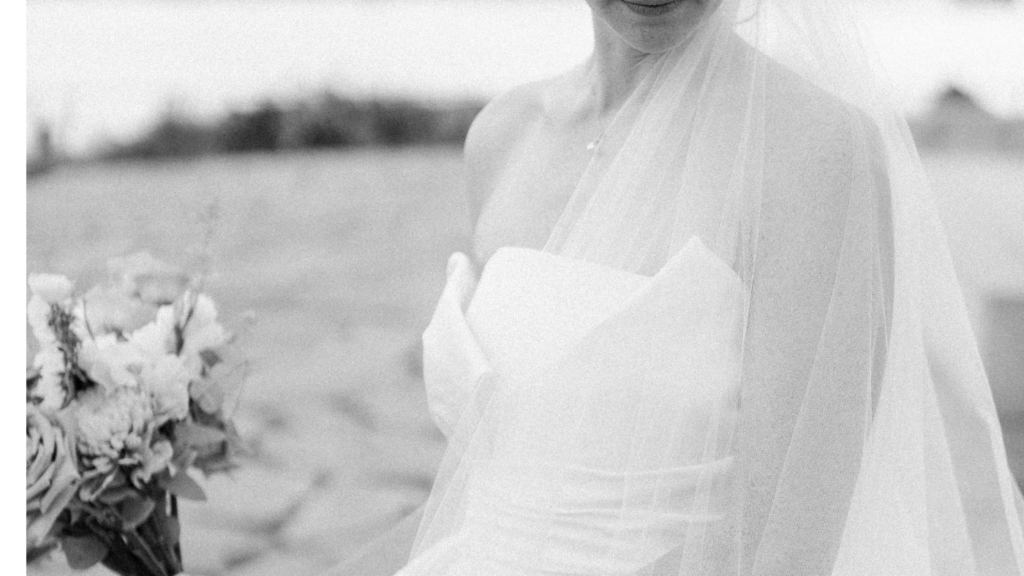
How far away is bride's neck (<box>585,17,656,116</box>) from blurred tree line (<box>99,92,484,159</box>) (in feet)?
25.6

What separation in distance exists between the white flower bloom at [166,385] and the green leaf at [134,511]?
0.12m

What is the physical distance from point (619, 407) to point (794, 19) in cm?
55

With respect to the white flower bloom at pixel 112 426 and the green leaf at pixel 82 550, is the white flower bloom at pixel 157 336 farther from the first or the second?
the green leaf at pixel 82 550

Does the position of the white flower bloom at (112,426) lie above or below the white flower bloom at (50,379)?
below

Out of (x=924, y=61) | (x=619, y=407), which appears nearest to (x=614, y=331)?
(x=619, y=407)

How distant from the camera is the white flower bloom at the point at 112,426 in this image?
4.97 feet

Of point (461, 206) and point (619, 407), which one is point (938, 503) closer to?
point (619, 407)

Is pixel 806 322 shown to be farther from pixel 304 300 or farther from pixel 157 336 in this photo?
pixel 304 300

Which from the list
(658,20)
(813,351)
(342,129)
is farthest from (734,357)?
(342,129)

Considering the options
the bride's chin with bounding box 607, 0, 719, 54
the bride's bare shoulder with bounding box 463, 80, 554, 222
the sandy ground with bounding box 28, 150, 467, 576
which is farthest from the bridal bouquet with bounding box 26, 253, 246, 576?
the bride's chin with bounding box 607, 0, 719, 54

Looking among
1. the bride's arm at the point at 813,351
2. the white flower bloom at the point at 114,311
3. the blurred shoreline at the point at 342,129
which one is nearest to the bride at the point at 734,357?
the bride's arm at the point at 813,351

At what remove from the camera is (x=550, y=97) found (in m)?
1.99

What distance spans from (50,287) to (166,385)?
0.20 metres

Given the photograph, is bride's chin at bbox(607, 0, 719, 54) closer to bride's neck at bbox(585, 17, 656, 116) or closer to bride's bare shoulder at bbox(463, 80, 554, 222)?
bride's neck at bbox(585, 17, 656, 116)
